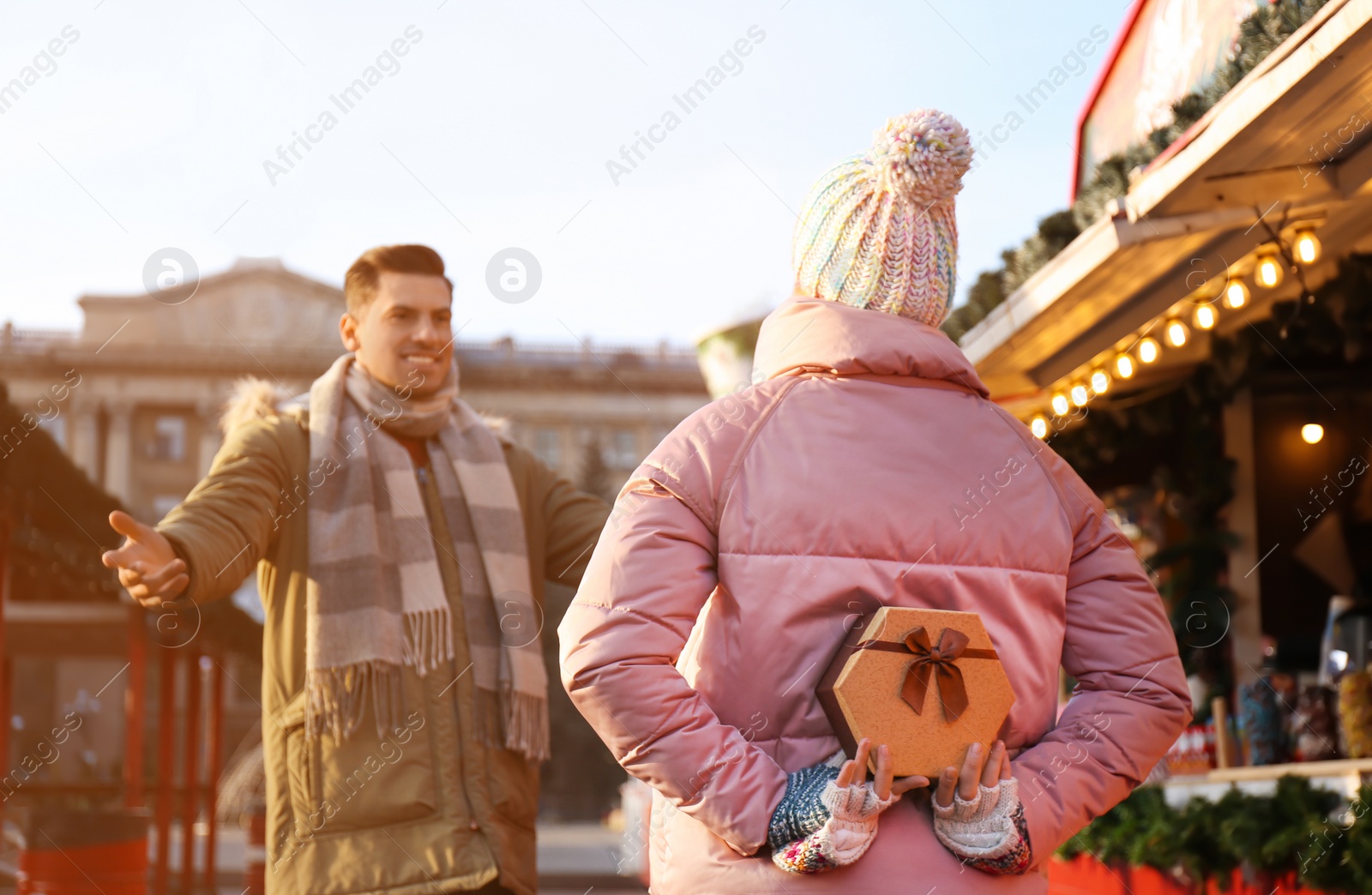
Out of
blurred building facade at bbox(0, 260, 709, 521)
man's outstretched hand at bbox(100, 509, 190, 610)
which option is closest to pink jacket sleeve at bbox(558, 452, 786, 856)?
man's outstretched hand at bbox(100, 509, 190, 610)

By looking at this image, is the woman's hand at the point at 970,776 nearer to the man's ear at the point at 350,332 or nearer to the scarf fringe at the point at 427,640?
the scarf fringe at the point at 427,640

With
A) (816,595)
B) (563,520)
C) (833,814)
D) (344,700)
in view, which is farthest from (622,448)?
(833,814)

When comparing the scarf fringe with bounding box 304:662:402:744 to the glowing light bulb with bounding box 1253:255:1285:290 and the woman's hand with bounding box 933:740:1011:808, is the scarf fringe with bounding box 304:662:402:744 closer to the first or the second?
the woman's hand with bounding box 933:740:1011:808

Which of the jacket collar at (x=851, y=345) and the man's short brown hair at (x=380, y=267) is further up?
the man's short brown hair at (x=380, y=267)

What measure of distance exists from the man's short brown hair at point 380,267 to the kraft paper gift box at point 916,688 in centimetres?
227

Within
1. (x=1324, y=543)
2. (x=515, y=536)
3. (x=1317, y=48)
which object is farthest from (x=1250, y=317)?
(x=515, y=536)

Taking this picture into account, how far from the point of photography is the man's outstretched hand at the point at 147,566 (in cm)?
316

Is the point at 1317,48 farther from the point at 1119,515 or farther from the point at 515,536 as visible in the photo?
the point at 1119,515

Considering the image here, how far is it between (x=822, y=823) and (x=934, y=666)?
10.1 inches

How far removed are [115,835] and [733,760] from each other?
679cm

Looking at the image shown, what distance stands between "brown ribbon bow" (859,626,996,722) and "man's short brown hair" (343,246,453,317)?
2.33m

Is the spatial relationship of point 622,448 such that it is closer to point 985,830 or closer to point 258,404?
point 258,404

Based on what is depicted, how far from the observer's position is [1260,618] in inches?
276

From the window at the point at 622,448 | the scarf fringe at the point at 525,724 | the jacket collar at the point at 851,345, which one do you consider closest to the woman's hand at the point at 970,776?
the jacket collar at the point at 851,345
